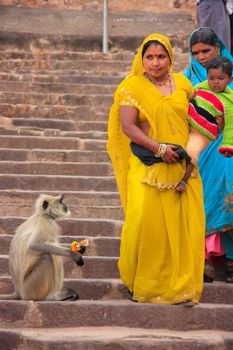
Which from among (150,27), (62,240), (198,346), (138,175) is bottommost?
(198,346)

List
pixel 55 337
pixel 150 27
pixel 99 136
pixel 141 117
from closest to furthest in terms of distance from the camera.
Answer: pixel 55 337
pixel 141 117
pixel 99 136
pixel 150 27

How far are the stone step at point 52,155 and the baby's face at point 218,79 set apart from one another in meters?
2.80

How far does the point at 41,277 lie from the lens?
558cm

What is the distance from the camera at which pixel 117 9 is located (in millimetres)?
13594

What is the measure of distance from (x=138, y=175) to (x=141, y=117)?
0.36 m

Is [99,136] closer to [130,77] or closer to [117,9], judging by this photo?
[130,77]

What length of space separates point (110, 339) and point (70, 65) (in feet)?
21.3

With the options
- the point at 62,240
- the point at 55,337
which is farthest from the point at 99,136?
the point at 55,337

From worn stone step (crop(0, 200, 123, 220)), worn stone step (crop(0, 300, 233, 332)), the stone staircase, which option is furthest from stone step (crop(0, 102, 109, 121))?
worn stone step (crop(0, 300, 233, 332))

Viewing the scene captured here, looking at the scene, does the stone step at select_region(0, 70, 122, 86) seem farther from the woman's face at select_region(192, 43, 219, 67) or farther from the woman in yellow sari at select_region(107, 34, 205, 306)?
the woman in yellow sari at select_region(107, 34, 205, 306)

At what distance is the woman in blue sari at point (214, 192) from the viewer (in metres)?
5.96

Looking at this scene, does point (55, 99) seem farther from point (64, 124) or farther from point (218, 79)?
point (218, 79)

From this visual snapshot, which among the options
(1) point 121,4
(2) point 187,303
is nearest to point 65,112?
(2) point 187,303

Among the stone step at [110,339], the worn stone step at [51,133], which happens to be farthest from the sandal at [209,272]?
the worn stone step at [51,133]
